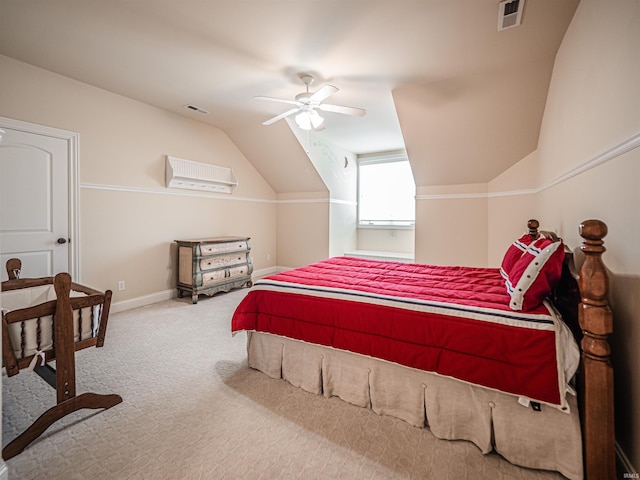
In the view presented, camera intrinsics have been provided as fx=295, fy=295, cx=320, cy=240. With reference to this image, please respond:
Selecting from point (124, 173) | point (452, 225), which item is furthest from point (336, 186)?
point (124, 173)

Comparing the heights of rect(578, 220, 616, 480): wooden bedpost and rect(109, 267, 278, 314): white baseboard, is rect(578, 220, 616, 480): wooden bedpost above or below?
above

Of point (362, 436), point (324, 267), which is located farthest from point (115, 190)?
point (362, 436)

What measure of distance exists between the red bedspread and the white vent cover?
268 centimetres

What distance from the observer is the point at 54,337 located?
1.61 meters

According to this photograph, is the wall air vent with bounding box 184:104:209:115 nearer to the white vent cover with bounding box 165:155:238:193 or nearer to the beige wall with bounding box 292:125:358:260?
the white vent cover with bounding box 165:155:238:193

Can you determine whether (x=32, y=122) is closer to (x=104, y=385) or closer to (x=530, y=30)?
(x=104, y=385)

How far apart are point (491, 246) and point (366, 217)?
2.68 meters

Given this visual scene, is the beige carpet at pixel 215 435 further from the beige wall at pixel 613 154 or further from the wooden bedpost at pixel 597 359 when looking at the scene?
the beige wall at pixel 613 154

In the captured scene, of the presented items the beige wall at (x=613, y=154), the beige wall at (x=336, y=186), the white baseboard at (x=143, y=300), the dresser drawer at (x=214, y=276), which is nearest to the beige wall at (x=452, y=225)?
the beige wall at (x=336, y=186)

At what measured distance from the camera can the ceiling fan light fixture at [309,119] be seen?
2988 millimetres

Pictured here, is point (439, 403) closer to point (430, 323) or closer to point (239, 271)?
point (430, 323)

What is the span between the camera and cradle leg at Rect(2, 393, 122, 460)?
4.81 ft

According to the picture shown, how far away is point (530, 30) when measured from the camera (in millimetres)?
2297

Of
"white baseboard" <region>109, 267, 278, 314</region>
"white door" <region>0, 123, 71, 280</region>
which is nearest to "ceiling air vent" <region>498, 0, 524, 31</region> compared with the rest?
"white door" <region>0, 123, 71, 280</region>
